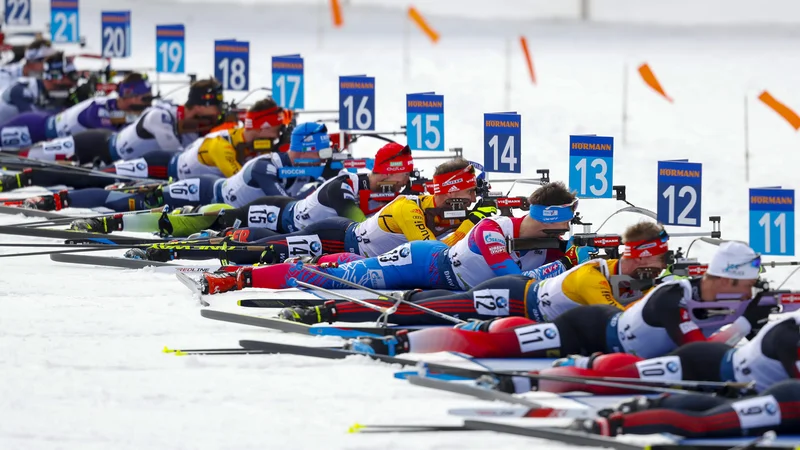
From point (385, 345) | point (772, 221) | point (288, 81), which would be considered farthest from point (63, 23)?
point (772, 221)

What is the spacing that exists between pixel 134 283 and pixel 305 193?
100 inches

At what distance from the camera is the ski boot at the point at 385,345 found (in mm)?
8398

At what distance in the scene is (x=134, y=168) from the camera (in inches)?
616

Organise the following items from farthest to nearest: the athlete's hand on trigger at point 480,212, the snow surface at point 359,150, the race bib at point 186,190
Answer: the race bib at point 186,190 < the athlete's hand on trigger at point 480,212 < the snow surface at point 359,150

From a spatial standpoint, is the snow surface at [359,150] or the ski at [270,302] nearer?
the snow surface at [359,150]

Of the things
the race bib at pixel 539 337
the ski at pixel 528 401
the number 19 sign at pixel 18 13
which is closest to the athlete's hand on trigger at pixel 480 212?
the race bib at pixel 539 337

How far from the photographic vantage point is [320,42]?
2809 centimetres

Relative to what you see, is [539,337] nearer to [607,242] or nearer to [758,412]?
[607,242]

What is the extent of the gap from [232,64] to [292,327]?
8177 mm

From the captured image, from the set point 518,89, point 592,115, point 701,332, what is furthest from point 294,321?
point 518,89

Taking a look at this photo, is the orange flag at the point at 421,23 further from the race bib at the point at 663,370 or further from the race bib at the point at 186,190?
the race bib at the point at 663,370

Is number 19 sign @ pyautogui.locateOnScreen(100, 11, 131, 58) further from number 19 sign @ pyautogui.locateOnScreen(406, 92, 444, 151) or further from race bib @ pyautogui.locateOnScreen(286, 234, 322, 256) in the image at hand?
race bib @ pyautogui.locateOnScreen(286, 234, 322, 256)

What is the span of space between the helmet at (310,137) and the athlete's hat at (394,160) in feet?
4.40

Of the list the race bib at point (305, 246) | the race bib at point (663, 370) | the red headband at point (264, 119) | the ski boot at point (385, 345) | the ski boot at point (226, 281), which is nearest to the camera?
the race bib at point (663, 370)
